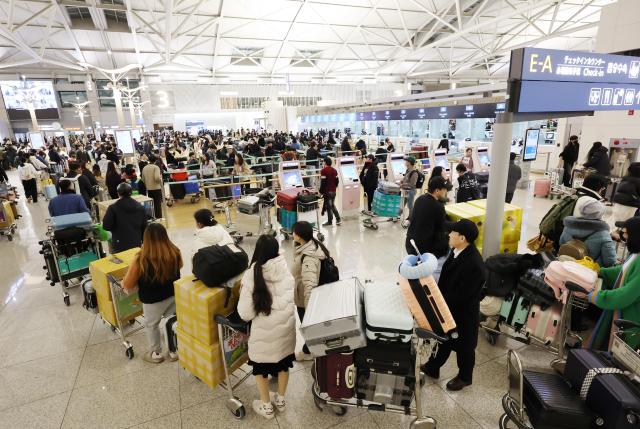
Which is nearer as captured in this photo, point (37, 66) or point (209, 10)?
point (209, 10)

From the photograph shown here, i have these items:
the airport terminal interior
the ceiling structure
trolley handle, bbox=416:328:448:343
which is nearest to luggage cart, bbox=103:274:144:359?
the airport terminal interior

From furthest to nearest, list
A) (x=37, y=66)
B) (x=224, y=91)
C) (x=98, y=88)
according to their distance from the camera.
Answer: (x=224, y=91), (x=98, y=88), (x=37, y=66)

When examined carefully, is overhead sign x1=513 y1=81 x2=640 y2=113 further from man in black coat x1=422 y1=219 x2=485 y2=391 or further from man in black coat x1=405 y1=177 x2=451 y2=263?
man in black coat x1=422 y1=219 x2=485 y2=391

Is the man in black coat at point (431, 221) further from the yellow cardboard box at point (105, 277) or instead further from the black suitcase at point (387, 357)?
the yellow cardboard box at point (105, 277)

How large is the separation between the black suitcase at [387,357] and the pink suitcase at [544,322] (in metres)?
1.76

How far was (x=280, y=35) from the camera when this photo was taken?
2525 centimetres

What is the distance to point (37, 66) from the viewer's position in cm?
3128

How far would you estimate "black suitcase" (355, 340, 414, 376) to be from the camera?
99.7 inches

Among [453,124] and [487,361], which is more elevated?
[453,124]

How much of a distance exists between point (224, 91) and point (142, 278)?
38424 millimetres

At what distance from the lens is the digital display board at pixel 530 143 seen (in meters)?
11.1

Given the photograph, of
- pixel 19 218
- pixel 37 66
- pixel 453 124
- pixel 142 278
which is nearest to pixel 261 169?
pixel 19 218

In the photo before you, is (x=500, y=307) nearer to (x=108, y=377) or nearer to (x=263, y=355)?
(x=263, y=355)

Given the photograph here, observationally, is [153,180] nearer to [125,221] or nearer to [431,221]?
[125,221]
